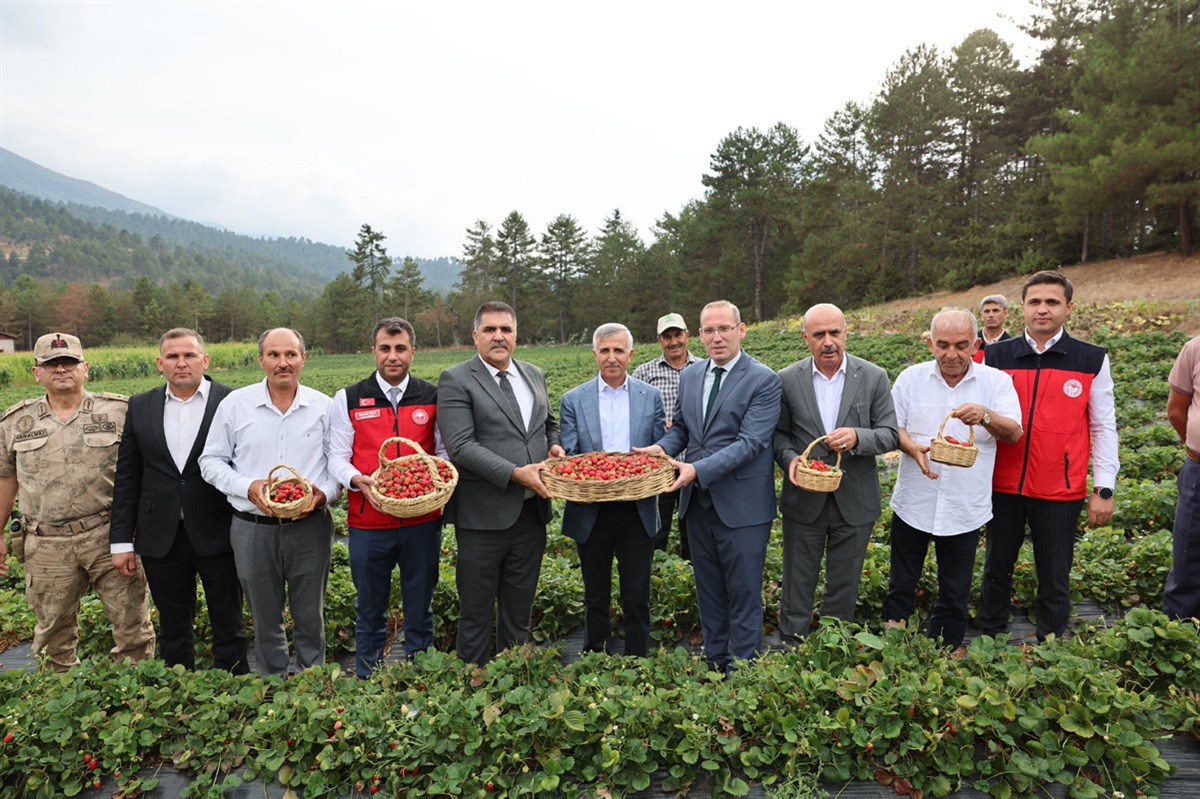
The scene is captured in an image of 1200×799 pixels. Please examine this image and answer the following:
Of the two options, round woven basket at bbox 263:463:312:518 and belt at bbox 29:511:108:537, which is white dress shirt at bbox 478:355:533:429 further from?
belt at bbox 29:511:108:537

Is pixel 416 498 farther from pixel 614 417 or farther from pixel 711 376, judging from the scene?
pixel 711 376

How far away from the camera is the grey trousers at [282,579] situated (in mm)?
3906

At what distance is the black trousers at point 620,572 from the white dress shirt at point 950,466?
1.67m

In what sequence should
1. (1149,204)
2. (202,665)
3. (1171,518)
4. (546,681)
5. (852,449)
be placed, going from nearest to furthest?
(546,681) < (852,449) < (202,665) < (1171,518) < (1149,204)

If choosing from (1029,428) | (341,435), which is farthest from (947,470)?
(341,435)

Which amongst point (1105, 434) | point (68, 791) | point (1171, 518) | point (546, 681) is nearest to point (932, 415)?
point (1105, 434)

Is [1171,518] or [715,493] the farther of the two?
Answer: [1171,518]

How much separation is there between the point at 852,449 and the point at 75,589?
4.88 m

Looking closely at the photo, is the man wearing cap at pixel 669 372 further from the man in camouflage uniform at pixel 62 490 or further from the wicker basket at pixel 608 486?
the man in camouflage uniform at pixel 62 490

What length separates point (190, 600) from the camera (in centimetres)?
420

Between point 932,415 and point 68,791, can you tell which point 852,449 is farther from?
point 68,791

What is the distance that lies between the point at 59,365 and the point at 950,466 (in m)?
5.45

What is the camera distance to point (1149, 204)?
76.8 ft

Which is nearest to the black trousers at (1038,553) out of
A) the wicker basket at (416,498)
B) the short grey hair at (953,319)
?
the short grey hair at (953,319)
